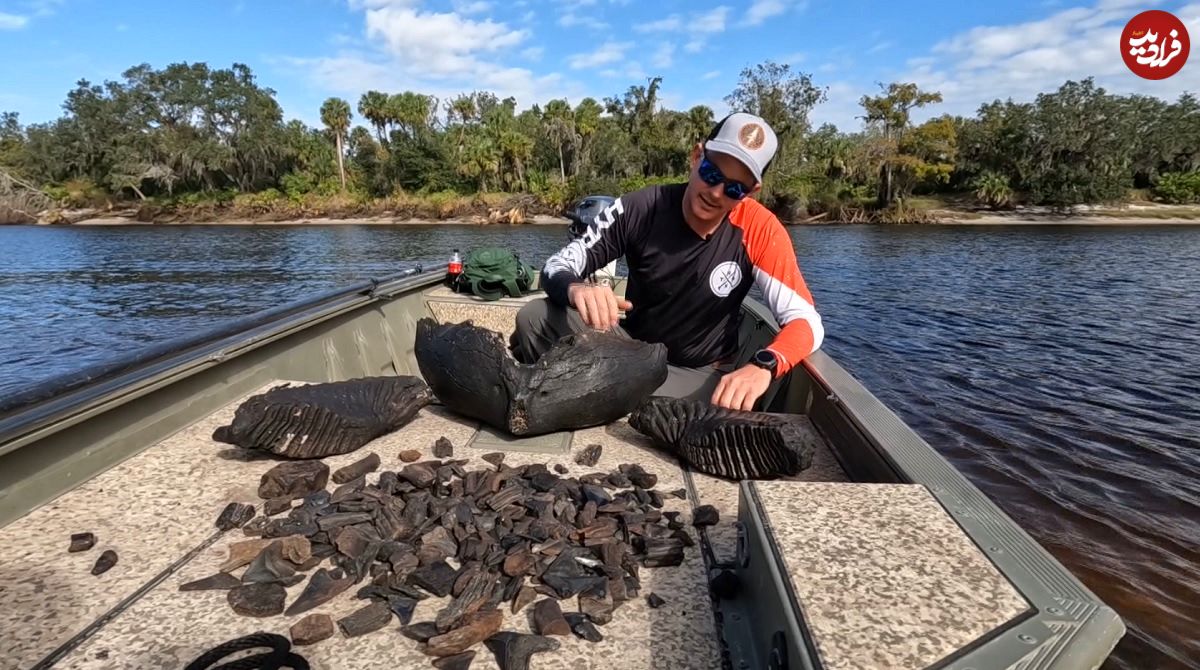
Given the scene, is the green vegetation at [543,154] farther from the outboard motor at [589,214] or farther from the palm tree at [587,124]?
the outboard motor at [589,214]

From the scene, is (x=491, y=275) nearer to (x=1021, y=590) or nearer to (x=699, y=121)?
(x=1021, y=590)

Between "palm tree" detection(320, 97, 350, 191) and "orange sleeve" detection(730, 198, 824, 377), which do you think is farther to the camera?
"palm tree" detection(320, 97, 350, 191)

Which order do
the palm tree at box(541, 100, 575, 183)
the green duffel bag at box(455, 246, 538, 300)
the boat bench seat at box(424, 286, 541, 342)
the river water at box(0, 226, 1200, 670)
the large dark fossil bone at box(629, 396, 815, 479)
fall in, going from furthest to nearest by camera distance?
1. the palm tree at box(541, 100, 575, 183)
2. the green duffel bag at box(455, 246, 538, 300)
3. the boat bench seat at box(424, 286, 541, 342)
4. the river water at box(0, 226, 1200, 670)
5. the large dark fossil bone at box(629, 396, 815, 479)

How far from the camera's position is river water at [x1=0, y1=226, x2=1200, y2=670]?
431 centimetres

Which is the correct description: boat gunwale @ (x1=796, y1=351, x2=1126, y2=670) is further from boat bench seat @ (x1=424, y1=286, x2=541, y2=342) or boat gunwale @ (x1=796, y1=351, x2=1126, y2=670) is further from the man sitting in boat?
boat bench seat @ (x1=424, y1=286, x2=541, y2=342)

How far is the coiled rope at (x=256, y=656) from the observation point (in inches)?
50.5

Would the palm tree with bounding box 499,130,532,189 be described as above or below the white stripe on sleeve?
above

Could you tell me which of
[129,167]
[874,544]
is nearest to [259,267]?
[874,544]

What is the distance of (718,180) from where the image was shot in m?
2.61

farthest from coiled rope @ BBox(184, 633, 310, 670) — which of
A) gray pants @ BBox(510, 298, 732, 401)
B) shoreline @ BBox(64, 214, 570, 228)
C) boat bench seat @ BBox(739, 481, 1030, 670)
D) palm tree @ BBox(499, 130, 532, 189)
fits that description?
palm tree @ BBox(499, 130, 532, 189)

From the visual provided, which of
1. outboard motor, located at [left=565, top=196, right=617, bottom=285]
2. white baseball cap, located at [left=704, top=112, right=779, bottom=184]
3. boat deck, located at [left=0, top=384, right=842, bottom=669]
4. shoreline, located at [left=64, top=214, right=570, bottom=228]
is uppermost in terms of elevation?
white baseball cap, located at [left=704, top=112, right=779, bottom=184]

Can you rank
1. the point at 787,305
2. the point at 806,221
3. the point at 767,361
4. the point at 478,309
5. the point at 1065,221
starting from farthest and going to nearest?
the point at 806,221
the point at 1065,221
the point at 478,309
the point at 787,305
the point at 767,361

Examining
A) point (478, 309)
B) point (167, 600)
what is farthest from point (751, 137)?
point (478, 309)

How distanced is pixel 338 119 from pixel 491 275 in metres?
61.4
